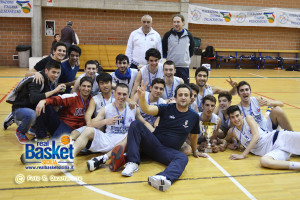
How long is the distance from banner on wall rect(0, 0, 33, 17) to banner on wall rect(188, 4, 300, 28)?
765cm

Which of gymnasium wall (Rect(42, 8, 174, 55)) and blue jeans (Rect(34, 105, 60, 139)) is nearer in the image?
blue jeans (Rect(34, 105, 60, 139))

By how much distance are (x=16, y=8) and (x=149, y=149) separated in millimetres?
12057

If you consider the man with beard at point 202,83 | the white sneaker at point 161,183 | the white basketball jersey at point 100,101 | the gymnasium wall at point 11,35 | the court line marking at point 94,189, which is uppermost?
the gymnasium wall at point 11,35

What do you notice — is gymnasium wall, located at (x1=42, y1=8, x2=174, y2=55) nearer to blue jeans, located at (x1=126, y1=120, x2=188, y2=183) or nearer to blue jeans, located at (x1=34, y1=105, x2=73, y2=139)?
blue jeans, located at (x1=34, y1=105, x2=73, y2=139)

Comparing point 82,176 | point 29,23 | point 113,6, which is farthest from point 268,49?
point 82,176

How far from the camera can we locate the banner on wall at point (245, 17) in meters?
15.0

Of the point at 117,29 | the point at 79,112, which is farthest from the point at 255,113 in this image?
the point at 117,29

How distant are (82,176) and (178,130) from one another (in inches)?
51.8

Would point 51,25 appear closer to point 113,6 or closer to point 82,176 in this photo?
point 113,6

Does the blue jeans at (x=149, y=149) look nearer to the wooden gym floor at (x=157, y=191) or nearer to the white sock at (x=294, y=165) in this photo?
the wooden gym floor at (x=157, y=191)

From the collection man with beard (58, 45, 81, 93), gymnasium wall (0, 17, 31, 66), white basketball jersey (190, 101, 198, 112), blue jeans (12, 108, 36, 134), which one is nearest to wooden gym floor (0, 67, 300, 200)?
blue jeans (12, 108, 36, 134)

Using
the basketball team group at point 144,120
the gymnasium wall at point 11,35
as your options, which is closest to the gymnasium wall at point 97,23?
the gymnasium wall at point 11,35

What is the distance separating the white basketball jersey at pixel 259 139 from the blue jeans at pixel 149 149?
1146mm

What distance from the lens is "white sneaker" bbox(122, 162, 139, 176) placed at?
341cm
